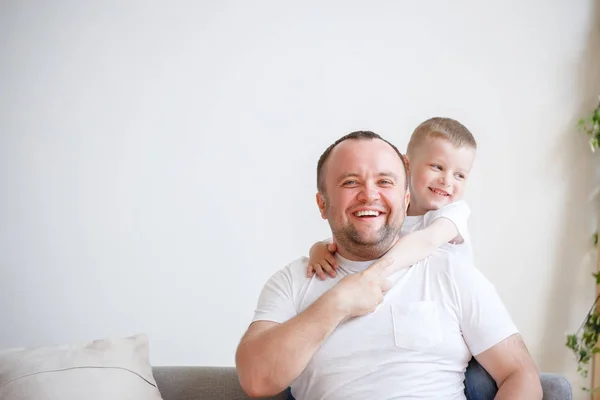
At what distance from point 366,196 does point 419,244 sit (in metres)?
0.21

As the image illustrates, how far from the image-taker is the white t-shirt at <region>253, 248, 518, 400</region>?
1.70 m

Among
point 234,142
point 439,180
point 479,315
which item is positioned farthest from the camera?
point 234,142

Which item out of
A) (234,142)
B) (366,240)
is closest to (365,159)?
(366,240)

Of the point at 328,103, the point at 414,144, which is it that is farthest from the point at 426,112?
the point at 414,144

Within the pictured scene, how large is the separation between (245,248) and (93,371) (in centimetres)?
137

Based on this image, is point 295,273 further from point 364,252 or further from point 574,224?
point 574,224

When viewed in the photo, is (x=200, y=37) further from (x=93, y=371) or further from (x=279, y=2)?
(x=93, y=371)

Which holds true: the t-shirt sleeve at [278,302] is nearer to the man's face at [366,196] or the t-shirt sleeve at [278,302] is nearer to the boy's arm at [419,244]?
the man's face at [366,196]

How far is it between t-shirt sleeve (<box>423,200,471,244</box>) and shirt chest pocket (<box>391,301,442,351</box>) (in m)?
0.37

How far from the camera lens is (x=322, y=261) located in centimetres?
193

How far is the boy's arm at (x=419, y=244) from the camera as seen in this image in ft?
5.97

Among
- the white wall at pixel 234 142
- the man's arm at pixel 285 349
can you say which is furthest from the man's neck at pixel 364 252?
the white wall at pixel 234 142

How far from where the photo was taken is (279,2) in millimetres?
3244

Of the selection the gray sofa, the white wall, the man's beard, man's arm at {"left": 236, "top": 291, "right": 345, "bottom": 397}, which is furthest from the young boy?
the white wall
